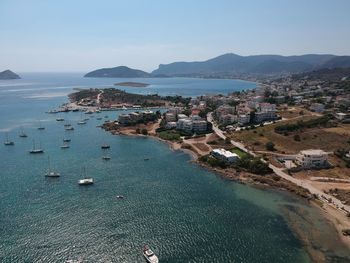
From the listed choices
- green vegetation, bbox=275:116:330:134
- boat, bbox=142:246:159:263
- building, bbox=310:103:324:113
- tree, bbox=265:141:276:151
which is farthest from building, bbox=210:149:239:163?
building, bbox=310:103:324:113

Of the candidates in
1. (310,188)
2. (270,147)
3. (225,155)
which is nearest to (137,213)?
(225,155)

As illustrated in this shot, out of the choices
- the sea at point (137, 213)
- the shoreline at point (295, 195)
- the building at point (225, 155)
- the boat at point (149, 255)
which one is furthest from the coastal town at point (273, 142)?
the boat at point (149, 255)

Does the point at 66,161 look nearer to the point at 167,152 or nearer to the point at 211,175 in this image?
the point at 167,152

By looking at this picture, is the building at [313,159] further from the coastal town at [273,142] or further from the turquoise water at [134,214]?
the turquoise water at [134,214]

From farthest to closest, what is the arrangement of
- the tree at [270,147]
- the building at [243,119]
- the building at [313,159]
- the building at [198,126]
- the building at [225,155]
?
the building at [243,119]
the building at [198,126]
the tree at [270,147]
the building at [225,155]
the building at [313,159]

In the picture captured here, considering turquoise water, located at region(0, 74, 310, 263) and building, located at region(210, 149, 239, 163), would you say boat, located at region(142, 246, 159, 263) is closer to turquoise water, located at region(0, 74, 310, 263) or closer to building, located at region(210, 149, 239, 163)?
turquoise water, located at region(0, 74, 310, 263)

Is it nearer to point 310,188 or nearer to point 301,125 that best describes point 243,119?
point 301,125

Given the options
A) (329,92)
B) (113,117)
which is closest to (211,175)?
(113,117)
